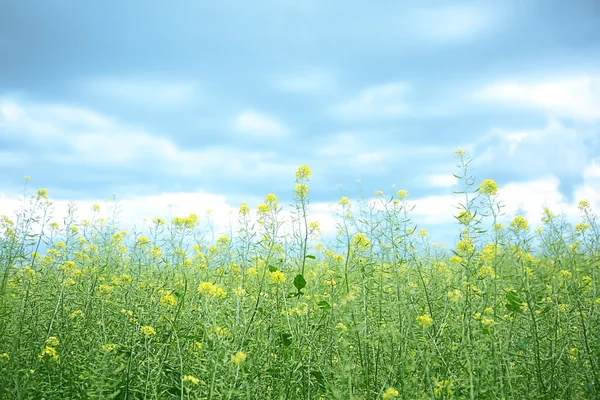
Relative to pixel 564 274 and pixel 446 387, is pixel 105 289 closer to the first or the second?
pixel 446 387

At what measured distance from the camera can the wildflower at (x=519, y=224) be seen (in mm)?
4188

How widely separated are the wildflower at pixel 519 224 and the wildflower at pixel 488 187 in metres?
0.83

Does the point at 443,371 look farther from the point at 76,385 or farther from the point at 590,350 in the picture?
the point at 76,385

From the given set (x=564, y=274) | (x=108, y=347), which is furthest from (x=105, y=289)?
(x=564, y=274)

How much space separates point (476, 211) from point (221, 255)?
297cm

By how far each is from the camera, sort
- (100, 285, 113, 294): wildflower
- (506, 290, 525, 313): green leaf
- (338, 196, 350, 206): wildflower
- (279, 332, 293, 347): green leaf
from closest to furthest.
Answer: (506, 290, 525, 313): green leaf → (279, 332, 293, 347): green leaf → (100, 285, 113, 294): wildflower → (338, 196, 350, 206): wildflower

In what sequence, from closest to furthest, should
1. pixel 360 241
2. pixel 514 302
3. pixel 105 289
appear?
1. pixel 514 302
2. pixel 360 241
3. pixel 105 289

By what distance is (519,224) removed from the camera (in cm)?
421

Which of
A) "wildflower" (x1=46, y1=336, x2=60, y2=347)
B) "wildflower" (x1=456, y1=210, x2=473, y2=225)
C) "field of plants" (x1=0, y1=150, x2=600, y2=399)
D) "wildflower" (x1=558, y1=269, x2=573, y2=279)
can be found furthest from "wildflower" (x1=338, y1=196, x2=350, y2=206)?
"wildflower" (x1=46, y1=336, x2=60, y2=347)

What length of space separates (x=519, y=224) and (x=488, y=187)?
0.95m

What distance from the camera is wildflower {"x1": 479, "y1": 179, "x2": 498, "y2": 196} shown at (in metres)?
3.52

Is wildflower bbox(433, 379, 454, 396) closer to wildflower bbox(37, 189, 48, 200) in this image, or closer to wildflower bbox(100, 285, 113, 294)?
wildflower bbox(100, 285, 113, 294)

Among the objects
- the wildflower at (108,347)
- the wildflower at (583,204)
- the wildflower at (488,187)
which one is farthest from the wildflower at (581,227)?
the wildflower at (108,347)

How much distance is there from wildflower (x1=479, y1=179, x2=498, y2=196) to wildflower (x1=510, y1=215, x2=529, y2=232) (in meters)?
0.83
